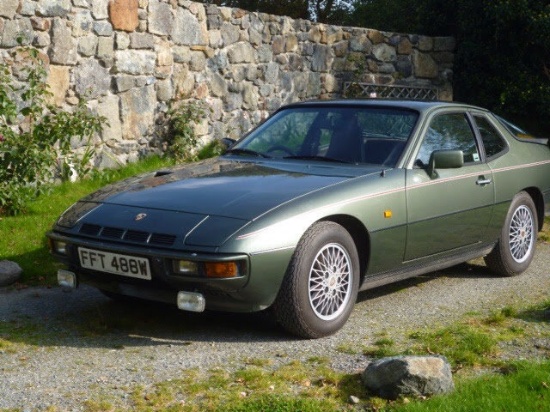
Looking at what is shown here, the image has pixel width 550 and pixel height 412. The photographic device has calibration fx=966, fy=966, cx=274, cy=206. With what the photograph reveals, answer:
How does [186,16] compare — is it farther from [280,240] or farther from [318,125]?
[280,240]

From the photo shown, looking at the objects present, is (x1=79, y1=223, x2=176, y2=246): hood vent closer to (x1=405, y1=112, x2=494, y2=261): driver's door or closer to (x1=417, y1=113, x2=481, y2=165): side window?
(x1=405, y1=112, x2=494, y2=261): driver's door

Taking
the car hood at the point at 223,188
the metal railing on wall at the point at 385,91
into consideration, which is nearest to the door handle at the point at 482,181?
the car hood at the point at 223,188

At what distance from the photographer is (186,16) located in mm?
12070

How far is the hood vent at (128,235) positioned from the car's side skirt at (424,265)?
1.46 metres

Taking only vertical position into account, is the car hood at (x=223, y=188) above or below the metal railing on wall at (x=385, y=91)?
above

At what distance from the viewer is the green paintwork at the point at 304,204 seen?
5621 mm

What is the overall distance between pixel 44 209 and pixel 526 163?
14.7ft

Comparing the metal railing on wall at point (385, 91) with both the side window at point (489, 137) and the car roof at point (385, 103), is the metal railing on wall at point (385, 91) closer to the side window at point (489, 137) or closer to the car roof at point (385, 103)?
the side window at point (489, 137)

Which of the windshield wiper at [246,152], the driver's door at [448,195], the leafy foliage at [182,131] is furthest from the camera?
the leafy foliage at [182,131]

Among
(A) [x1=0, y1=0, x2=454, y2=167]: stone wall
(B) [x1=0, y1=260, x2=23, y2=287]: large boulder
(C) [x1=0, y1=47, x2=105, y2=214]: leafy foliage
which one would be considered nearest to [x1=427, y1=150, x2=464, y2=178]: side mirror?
(B) [x1=0, y1=260, x2=23, y2=287]: large boulder

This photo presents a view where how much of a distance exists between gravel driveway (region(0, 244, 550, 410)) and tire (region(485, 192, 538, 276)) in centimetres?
14

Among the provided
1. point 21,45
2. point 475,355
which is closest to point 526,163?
point 475,355

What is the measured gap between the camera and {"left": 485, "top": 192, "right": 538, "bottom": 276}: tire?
783 cm

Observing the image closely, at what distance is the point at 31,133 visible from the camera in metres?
9.67
